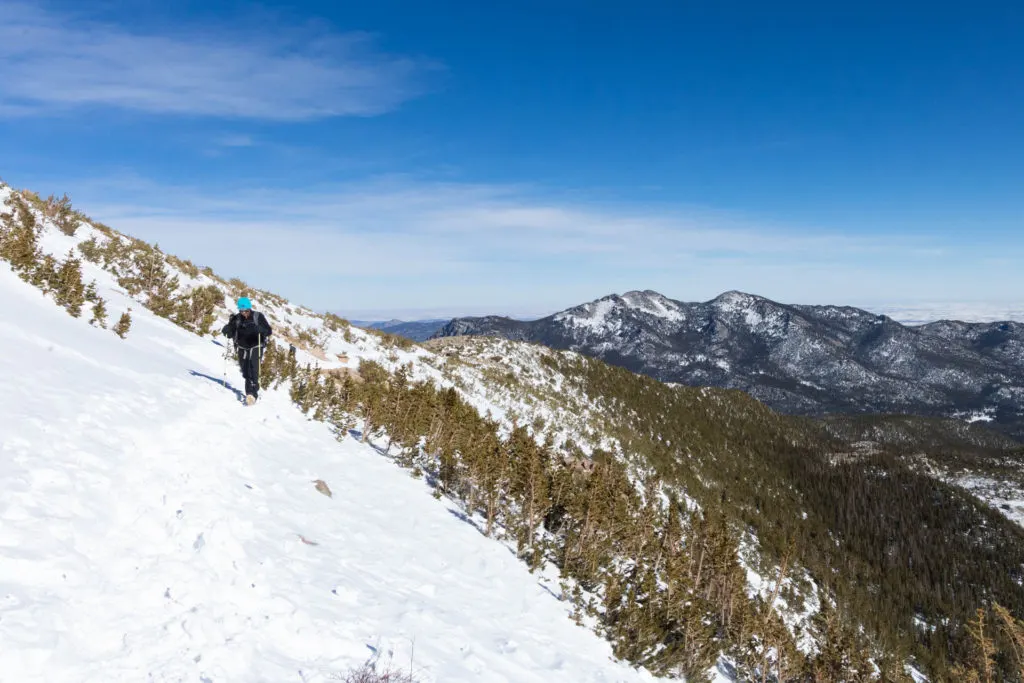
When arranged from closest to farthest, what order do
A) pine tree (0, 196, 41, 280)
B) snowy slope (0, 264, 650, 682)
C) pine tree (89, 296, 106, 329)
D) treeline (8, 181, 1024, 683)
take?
snowy slope (0, 264, 650, 682)
treeline (8, 181, 1024, 683)
pine tree (89, 296, 106, 329)
pine tree (0, 196, 41, 280)

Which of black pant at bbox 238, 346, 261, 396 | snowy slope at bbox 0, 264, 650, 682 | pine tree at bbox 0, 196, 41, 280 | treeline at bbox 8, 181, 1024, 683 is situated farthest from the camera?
pine tree at bbox 0, 196, 41, 280

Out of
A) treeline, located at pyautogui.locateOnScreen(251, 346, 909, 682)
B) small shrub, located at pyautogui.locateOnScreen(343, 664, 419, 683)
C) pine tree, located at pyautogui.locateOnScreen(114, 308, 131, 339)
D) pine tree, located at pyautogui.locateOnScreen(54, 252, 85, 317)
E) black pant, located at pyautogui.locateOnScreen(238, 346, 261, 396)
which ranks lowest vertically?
treeline, located at pyautogui.locateOnScreen(251, 346, 909, 682)

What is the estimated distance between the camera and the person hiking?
1313 cm

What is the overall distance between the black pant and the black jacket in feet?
0.50

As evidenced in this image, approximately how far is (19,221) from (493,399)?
3763 cm

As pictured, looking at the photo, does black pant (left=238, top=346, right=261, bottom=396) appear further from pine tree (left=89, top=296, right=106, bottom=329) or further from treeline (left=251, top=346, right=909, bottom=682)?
pine tree (left=89, top=296, right=106, bottom=329)

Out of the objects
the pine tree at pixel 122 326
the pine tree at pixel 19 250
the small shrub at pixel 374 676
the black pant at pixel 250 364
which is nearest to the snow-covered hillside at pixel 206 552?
the small shrub at pixel 374 676

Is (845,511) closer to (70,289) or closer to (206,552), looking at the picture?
(70,289)

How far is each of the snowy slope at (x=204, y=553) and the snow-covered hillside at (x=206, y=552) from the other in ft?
0.08

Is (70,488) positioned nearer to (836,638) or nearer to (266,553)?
(266,553)

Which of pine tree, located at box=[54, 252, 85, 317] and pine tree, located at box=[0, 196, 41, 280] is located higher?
pine tree, located at box=[0, 196, 41, 280]

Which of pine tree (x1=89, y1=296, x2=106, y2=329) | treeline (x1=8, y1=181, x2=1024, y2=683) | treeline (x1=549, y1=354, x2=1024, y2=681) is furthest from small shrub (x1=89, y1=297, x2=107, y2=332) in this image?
treeline (x1=549, y1=354, x2=1024, y2=681)

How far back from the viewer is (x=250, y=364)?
43.4 feet

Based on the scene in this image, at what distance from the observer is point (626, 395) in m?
119
